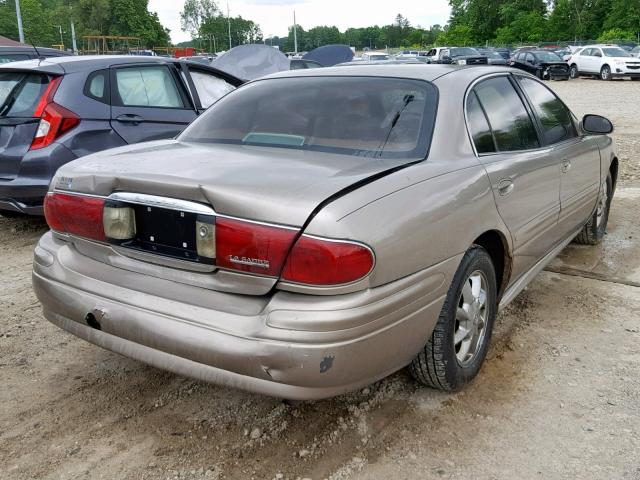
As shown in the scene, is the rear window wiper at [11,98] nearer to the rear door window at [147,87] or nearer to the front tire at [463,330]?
the rear door window at [147,87]

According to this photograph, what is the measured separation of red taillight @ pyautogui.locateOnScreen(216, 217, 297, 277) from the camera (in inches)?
84.1

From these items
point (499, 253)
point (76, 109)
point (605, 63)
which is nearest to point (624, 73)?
point (605, 63)

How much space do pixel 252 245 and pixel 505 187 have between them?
1427 millimetres

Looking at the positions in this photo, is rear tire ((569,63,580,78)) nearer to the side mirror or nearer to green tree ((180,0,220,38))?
the side mirror

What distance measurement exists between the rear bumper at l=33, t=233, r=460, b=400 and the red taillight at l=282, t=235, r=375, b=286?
7 centimetres

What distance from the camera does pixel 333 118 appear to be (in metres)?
2.99

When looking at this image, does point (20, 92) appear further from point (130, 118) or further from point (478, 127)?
point (478, 127)

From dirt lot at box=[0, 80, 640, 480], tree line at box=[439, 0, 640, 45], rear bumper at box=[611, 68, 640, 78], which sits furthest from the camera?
tree line at box=[439, 0, 640, 45]

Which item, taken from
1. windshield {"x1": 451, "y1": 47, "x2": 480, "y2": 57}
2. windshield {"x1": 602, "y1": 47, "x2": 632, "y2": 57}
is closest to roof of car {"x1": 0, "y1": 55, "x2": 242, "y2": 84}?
windshield {"x1": 602, "y1": 47, "x2": 632, "y2": 57}

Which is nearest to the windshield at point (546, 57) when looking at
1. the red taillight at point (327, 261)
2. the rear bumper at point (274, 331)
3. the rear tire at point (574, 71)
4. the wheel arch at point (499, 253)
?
the rear tire at point (574, 71)

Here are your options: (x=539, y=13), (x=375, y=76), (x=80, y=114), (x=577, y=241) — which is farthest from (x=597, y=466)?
(x=539, y=13)

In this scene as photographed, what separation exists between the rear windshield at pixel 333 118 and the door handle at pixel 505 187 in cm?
45

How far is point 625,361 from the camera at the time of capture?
3258mm

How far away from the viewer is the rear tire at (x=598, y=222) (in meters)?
4.99
